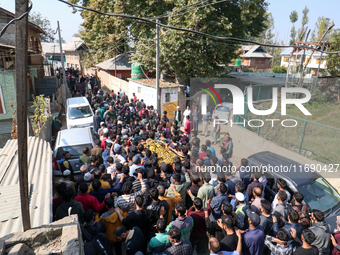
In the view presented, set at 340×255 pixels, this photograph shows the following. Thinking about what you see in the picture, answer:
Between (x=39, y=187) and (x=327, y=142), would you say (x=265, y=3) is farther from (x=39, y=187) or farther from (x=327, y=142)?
(x=39, y=187)

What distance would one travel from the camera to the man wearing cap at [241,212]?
3916mm

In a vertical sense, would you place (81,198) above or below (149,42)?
below

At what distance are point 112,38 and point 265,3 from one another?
1290cm

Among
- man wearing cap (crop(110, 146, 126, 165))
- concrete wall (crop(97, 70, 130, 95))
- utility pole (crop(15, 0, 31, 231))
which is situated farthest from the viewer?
concrete wall (crop(97, 70, 130, 95))

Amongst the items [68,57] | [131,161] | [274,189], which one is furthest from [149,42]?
[68,57]

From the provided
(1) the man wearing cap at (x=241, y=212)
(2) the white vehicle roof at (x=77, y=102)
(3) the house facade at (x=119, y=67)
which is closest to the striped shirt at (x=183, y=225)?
(1) the man wearing cap at (x=241, y=212)

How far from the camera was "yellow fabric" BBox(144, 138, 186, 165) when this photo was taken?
6.12 metres

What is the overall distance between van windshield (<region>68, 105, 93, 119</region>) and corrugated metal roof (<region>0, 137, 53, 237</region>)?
5.20 m

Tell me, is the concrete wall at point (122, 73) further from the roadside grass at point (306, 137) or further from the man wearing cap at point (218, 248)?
the man wearing cap at point (218, 248)

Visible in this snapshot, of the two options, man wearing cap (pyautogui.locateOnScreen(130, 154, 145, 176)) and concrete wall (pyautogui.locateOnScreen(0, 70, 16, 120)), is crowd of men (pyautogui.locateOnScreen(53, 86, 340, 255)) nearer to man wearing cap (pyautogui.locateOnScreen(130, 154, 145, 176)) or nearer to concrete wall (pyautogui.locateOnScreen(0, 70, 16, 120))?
man wearing cap (pyautogui.locateOnScreen(130, 154, 145, 176))

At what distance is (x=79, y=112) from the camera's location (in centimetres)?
1142

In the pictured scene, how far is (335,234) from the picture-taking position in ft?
12.5

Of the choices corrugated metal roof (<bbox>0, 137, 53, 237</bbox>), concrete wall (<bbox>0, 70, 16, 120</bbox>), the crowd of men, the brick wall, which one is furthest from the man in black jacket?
the brick wall

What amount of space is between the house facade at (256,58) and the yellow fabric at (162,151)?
156 ft
